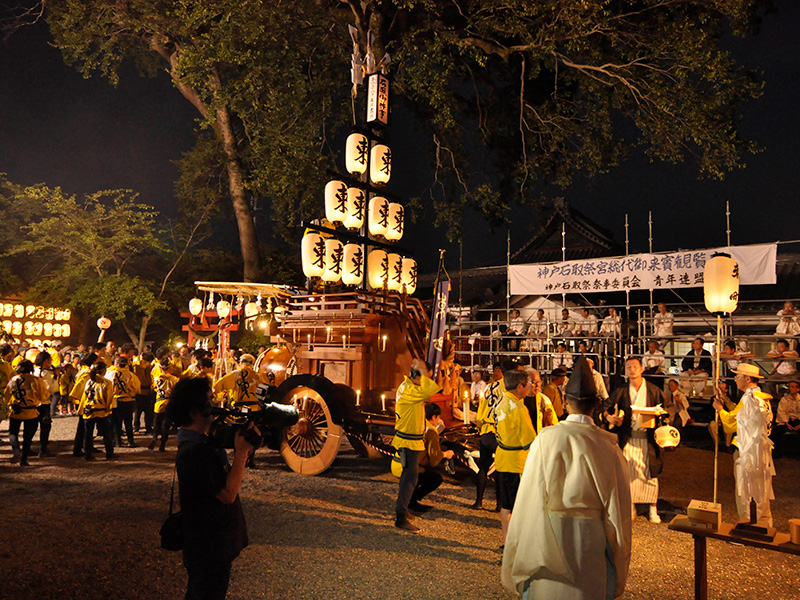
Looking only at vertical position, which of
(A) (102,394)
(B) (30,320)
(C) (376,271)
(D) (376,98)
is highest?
(D) (376,98)

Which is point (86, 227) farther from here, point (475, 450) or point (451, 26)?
point (475, 450)

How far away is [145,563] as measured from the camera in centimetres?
461

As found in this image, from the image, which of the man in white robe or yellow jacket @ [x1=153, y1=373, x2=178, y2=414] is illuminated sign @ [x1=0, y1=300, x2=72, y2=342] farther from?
the man in white robe

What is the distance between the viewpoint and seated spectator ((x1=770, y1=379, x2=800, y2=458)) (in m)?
10.4

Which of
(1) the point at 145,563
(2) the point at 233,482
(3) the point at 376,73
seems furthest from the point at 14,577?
(3) the point at 376,73

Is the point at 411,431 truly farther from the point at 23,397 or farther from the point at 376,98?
Result: the point at 376,98

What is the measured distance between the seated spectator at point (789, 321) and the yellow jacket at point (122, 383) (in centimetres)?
1380

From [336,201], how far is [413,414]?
6.21m

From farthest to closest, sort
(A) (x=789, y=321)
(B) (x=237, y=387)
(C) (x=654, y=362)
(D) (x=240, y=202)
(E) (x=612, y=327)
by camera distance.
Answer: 1. (D) (x=240, y=202)
2. (E) (x=612, y=327)
3. (C) (x=654, y=362)
4. (A) (x=789, y=321)
5. (B) (x=237, y=387)

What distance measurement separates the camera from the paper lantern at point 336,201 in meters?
10.7

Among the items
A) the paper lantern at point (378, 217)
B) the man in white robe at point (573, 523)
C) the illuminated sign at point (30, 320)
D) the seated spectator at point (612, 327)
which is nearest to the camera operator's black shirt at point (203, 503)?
the man in white robe at point (573, 523)

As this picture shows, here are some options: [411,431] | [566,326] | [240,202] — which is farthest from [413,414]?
[240,202]

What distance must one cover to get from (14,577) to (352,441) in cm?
558

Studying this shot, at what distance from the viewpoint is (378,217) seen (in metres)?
11.2
